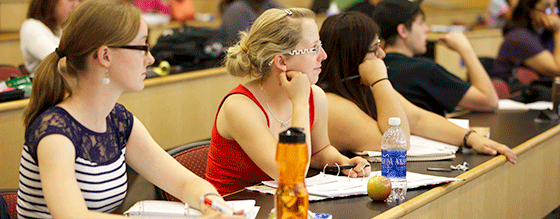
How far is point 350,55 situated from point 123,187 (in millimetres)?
1053

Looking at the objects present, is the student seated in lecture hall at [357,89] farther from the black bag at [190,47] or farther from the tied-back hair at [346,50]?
the black bag at [190,47]

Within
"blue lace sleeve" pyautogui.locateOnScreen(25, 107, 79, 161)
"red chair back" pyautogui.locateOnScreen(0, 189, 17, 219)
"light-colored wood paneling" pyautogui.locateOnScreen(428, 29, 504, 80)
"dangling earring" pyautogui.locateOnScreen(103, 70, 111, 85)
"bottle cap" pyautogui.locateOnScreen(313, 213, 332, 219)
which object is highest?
"dangling earring" pyautogui.locateOnScreen(103, 70, 111, 85)

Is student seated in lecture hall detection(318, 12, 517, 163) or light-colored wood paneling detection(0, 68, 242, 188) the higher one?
student seated in lecture hall detection(318, 12, 517, 163)

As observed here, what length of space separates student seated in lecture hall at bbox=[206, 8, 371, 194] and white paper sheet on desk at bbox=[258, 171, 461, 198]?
0.20 ft

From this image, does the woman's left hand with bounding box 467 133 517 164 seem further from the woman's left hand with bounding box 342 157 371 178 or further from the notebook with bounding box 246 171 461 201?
the woman's left hand with bounding box 342 157 371 178

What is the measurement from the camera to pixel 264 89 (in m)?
1.85

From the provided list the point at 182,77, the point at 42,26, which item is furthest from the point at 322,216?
the point at 42,26

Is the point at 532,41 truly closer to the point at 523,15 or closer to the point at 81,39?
the point at 523,15

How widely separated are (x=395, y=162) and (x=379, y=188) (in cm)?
16

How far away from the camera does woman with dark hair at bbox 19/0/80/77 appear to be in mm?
3219

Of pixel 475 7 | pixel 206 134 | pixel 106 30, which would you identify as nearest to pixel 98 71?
pixel 106 30

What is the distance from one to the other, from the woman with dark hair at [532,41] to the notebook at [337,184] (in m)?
2.51

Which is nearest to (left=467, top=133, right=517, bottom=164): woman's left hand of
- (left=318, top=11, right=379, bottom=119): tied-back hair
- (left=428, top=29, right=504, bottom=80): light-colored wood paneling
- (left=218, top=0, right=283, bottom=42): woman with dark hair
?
(left=318, top=11, right=379, bottom=119): tied-back hair

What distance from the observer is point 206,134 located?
3.72 metres
